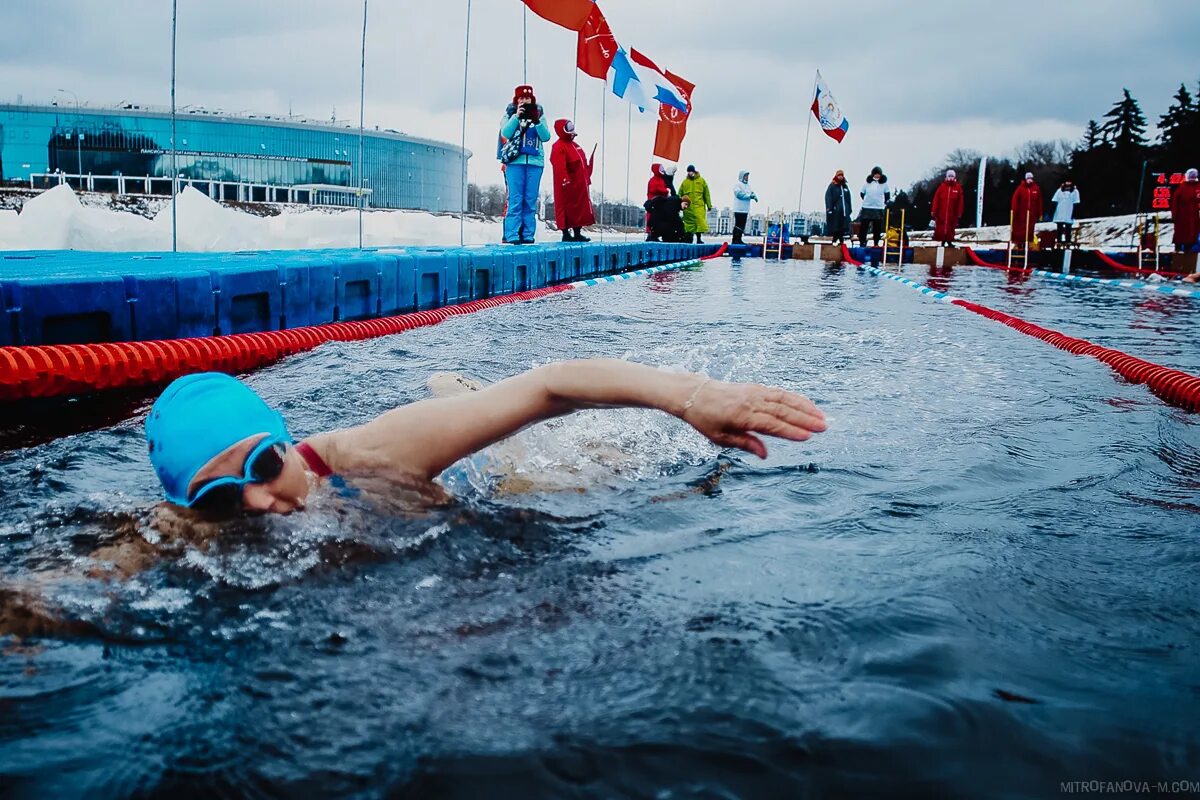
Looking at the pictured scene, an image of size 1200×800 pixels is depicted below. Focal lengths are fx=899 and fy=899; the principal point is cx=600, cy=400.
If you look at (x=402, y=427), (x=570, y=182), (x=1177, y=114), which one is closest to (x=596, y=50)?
(x=570, y=182)

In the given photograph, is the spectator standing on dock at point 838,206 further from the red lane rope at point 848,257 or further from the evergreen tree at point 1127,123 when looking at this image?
the evergreen tree at point 1127,123

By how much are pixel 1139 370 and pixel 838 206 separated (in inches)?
699

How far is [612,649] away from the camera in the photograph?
168 cm

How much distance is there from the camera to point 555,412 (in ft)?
7.44

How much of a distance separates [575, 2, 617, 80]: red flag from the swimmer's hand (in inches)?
604

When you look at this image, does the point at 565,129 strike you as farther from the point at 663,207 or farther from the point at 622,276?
the point at 663,207

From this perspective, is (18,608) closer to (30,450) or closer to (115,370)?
(30,450)

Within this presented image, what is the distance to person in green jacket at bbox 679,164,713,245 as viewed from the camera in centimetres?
2431

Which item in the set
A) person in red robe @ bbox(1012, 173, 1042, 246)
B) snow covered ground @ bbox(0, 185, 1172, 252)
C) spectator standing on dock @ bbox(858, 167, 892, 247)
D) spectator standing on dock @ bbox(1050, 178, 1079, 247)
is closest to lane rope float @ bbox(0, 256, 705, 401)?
snow covered ground @ bbox(0, 185, 1172, 252)

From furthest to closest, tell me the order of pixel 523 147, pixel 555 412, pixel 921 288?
pixel 523 147 < pixel 921 288 < pixel 555 412

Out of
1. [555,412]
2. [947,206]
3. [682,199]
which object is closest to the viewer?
[555,412]

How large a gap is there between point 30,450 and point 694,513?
2452 millimetres

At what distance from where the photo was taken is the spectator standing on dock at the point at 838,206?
21656 millimetres

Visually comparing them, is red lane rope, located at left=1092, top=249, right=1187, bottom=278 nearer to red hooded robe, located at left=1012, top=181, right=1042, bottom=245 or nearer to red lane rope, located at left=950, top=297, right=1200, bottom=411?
red hooded robe, located at left=1012, top=181, right=1042, bottom=245
